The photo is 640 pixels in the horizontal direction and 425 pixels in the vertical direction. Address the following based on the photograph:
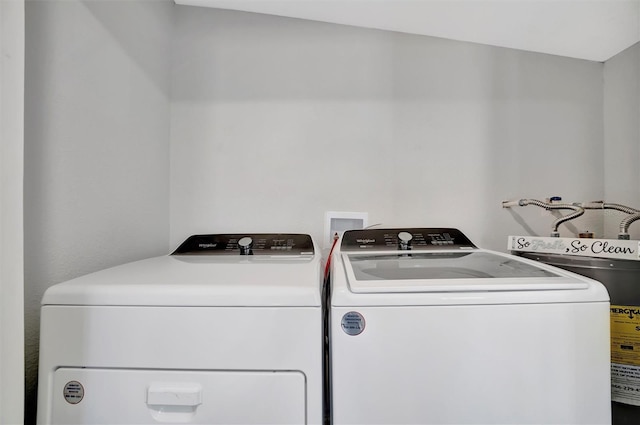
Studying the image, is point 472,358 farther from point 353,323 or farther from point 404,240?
point 404,240

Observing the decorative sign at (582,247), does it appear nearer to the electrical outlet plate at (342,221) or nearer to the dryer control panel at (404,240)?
the dryer control panel at (404,240)

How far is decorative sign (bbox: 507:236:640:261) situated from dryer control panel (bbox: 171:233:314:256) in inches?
29.8

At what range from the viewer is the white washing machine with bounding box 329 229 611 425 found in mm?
618

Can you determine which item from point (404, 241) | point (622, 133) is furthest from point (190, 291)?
point (622, 133)

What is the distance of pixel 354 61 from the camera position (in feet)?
4.71

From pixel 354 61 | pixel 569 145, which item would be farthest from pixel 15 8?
pixel 569 145

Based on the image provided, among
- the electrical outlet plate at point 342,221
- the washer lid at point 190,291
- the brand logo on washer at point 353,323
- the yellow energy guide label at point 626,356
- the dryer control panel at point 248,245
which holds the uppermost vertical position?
the electrical outlet plate at point 342,221

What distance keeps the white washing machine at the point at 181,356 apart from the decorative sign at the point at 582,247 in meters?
0.87

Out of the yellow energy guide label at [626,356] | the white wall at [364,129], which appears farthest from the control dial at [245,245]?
the yellow energy guide label at [626,356]

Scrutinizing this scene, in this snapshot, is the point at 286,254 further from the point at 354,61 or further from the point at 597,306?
the point at 354,61

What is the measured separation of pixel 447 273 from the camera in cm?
78

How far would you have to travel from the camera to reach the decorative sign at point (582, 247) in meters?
0.88

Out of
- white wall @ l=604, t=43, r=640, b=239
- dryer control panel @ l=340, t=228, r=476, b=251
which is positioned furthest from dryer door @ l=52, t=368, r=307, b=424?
white wall @ l=604, t=43, r=640, b=239

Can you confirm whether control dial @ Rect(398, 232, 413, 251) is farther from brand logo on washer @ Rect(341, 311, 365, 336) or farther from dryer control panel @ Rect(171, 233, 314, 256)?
brand logo on washer @ Rect(341, 311, 365, 336)
